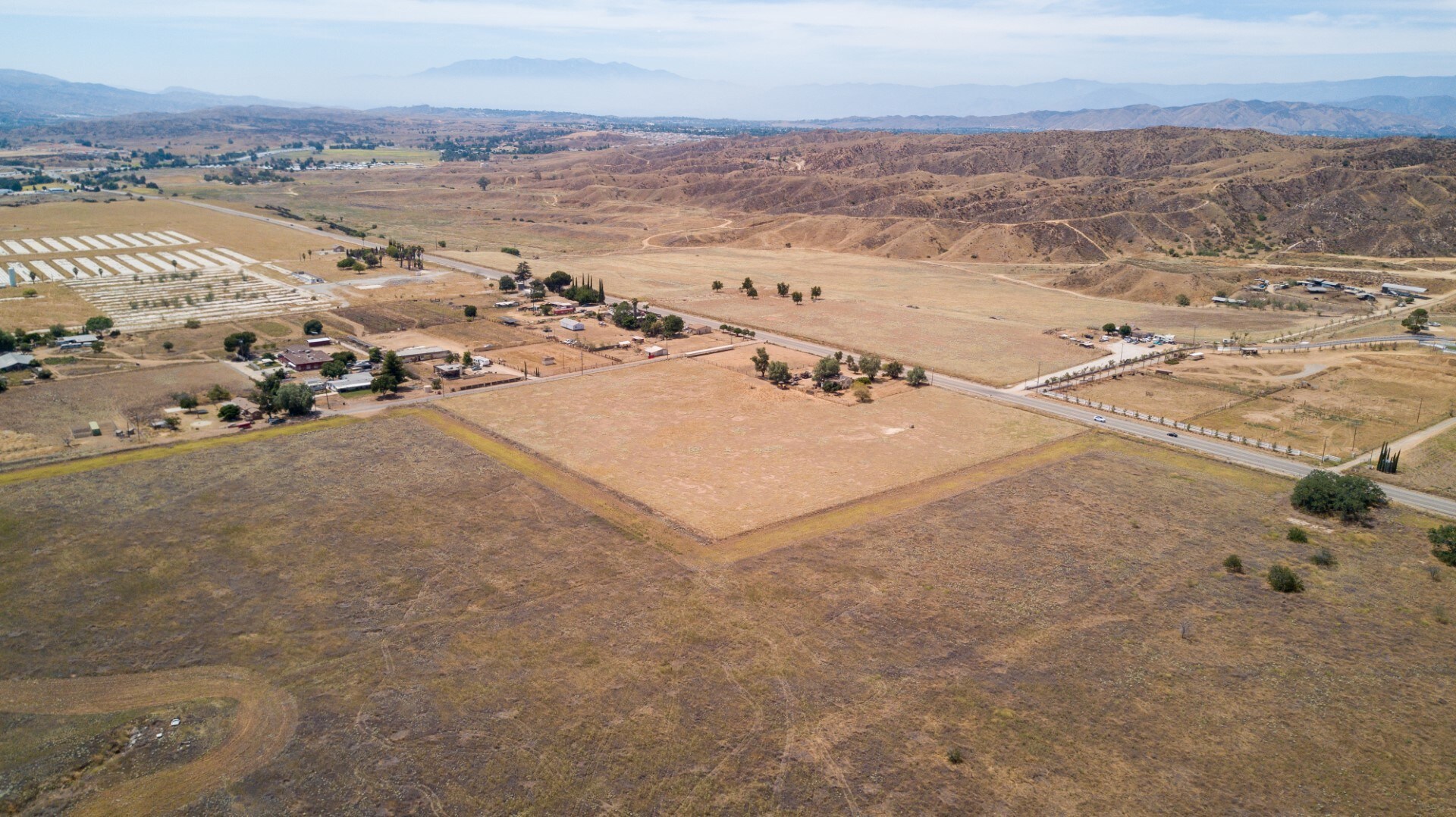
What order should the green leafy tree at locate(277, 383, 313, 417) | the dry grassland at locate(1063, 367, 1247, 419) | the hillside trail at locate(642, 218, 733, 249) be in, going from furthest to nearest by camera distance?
the hillside trail at locate(642, 218, 733, 249), the dry grassland at locate(1063, 367, 1247, 419), the green leafy tree at locate(277, 383, 313, 417)

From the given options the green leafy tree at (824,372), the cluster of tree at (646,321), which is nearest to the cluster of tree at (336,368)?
the cluster of tree at (646,321)

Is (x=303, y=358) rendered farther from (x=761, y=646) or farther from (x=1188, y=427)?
(x=1188, y=427)

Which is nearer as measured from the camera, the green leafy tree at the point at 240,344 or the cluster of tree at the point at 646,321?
the green leafy tree at the point at 240,344

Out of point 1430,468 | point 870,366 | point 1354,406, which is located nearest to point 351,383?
point 870,366

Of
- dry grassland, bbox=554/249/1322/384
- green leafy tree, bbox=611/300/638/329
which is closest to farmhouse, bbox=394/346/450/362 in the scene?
green leafy tree, bbox=611/300/638/329

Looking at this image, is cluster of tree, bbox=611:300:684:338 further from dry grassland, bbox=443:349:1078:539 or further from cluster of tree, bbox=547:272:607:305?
dry grassland, bbox=443:349:1078:539

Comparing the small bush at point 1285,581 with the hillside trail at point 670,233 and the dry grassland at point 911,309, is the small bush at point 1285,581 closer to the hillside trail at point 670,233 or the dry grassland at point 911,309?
the dry grassland at point 911,309
